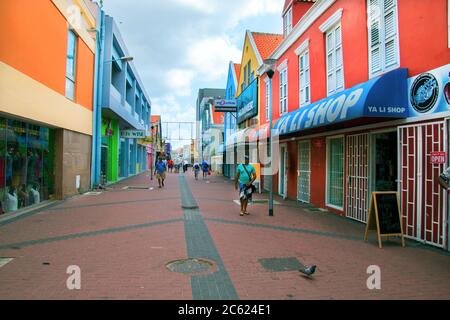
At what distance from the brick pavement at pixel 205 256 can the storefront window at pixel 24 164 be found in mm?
1067

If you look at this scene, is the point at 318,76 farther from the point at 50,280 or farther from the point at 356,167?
the point at 50,280

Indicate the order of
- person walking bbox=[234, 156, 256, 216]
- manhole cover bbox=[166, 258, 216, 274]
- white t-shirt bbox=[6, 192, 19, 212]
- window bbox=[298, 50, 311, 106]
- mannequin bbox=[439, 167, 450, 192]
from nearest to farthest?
manhole cover bbox=[166, 258, 216, 274] → mannequin bbox=[439, 167, 450, 192] → white t-shirt bbox=[6, 192, 19, 212] → person walking bbox=[234, 156, 256, 216] → window bbox=[298, 50, 311, 106]

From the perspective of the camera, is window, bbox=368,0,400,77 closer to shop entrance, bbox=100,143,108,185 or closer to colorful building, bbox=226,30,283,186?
colorful building, bbox=226,30,283,186

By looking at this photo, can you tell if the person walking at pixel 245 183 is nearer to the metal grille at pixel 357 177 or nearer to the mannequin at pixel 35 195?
the metal grille at pixel 357 177

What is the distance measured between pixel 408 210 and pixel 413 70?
292cm

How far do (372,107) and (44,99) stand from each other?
31.1 ft

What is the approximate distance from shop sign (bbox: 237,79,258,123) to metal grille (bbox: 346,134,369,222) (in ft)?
35.9

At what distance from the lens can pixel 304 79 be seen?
13.5m

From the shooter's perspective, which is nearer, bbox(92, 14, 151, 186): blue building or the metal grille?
the metal grille

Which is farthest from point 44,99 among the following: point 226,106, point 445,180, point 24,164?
point 226,106

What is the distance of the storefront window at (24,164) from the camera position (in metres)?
9.59

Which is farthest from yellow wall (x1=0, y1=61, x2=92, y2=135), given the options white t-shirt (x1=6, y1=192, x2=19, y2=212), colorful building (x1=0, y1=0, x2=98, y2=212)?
white t-shirt (x1=6, y1=192, x2=19, y2=212)

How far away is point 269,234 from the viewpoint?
8.00 metres

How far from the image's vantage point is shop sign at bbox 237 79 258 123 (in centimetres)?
2075
